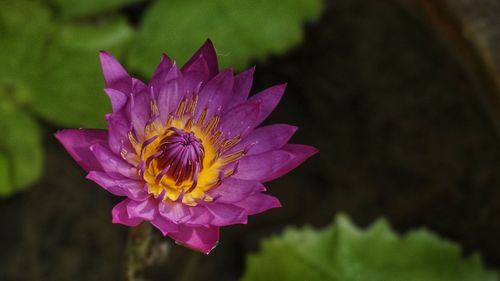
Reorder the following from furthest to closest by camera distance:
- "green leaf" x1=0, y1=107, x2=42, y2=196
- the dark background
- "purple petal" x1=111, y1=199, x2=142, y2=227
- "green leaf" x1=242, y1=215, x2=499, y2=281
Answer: the dark background, "green leaf" x1=0, y1=107, x2=42, y2=196, "green leaf" x1=242, y1=215, x2=499, y2=281, "purple petal" x1=111, y1=199, x2=142, y2=227

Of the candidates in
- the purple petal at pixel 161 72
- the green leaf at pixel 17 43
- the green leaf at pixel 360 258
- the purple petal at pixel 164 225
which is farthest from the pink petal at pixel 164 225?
the green leaf at pixel 17 43

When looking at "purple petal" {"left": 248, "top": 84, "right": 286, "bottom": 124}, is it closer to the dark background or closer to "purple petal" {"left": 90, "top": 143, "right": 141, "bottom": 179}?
"purple petal" {"left": 90, "top": 143, "right": 141, "bottom": 179}

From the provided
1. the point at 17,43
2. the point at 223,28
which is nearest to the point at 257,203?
the point at 223,28

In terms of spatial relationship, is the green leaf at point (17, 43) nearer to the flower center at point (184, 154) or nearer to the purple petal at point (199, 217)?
the flower center at point (184, 154)

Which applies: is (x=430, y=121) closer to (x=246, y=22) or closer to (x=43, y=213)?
(x=246, y=22)

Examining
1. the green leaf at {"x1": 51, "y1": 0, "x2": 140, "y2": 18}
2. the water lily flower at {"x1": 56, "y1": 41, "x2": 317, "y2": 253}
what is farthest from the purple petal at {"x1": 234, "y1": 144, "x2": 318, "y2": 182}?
the green leaf at {"x1": 51, "y1": 0, "x2": 140, "y2": 18}

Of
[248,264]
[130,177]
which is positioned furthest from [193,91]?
[248,264]
